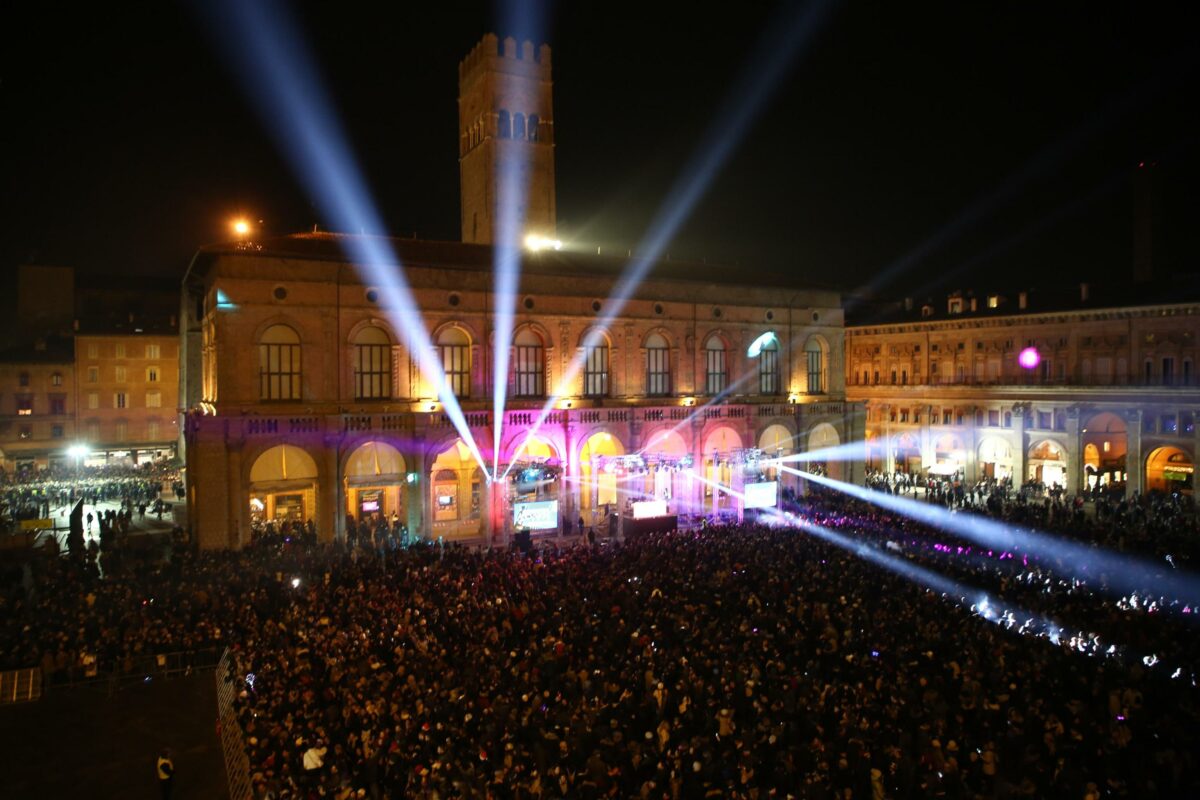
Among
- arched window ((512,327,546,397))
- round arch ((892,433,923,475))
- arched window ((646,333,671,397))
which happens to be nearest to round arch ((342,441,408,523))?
arched window ((512,327,546,397))

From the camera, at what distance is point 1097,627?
1817 centimetres

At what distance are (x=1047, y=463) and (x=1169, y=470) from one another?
6267 mm

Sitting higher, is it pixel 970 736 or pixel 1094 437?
pixel 1094 437

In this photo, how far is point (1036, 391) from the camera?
157 ft

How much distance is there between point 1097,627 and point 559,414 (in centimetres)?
2190

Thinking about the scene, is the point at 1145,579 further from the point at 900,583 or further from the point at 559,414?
the point at 559,414

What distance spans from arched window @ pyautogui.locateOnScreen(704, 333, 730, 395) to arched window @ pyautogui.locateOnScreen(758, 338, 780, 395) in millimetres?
2340

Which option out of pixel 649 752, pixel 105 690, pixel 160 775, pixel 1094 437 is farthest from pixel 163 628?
pixel 1094 437

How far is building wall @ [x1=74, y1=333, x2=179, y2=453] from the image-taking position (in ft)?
168

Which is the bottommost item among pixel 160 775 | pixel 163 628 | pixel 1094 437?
pixel 160 775

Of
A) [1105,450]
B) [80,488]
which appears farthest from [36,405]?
[1105,450]

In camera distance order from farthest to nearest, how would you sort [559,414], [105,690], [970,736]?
[559,414] < [105,690] < [970,736]

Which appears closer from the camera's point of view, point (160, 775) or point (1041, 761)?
point (1041, 761)

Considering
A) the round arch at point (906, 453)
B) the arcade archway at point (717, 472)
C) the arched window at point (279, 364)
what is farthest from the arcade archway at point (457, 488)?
the round arch at point (906, 453)
